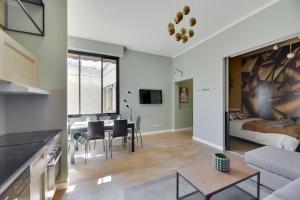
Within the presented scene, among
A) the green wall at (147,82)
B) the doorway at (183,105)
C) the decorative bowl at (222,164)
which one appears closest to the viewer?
the decorative bowl at (222,164)

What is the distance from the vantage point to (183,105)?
6.21 m

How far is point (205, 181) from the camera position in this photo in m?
1.52

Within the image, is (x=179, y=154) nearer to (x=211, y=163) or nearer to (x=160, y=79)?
(x=211, y=163)

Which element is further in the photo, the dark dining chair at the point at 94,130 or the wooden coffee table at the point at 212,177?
the dark dining chair at the point at 94,130

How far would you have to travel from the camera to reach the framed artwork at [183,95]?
20.1 ft

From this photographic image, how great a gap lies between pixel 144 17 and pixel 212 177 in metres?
3.25

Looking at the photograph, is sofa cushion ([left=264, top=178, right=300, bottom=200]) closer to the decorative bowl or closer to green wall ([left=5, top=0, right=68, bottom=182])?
the decorative bowl

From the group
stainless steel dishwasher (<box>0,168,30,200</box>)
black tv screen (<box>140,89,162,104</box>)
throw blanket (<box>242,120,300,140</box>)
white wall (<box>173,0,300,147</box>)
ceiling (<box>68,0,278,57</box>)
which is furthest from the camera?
black tv screen (<box>140,89,162,104</box>)

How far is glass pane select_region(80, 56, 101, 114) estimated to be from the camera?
4.60 m

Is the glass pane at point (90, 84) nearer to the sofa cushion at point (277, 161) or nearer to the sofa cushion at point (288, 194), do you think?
the sofa cushion at point (277, 161)

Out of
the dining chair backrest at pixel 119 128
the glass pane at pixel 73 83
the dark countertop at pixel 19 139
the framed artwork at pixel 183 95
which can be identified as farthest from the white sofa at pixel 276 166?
the glass pane at pixel 73 83

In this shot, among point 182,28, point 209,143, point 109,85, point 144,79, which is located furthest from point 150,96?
point 182,28

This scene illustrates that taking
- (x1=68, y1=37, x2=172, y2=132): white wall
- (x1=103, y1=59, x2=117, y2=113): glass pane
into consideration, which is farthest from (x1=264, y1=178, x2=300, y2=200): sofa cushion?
(x1=103, y1=59, x2=117, y2=113): glass pane

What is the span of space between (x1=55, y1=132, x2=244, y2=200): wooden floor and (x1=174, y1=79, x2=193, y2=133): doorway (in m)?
1.78
